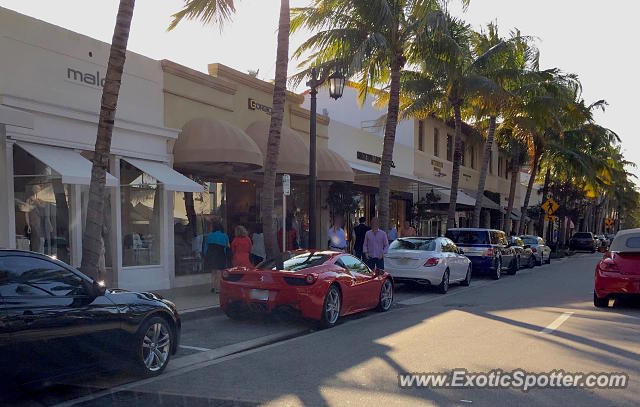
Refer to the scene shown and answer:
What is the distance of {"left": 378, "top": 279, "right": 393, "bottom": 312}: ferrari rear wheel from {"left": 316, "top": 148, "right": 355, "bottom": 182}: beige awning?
703 centimetres

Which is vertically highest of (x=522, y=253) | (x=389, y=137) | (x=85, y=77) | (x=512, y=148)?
(x=512, y=148)

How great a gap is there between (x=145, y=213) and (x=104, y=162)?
5072 mm

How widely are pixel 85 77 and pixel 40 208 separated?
114 inches

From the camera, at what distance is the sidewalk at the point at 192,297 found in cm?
1146

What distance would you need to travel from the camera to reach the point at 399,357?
303 inches

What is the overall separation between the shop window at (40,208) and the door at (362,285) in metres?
5.89

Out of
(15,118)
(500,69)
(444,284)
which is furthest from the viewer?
(500,69)

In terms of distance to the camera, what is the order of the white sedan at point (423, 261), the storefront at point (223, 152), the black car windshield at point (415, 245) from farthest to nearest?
the black car windshield at point (415, 245) < the white sedan at point (423, 261) < the storefront at point (223, 152)

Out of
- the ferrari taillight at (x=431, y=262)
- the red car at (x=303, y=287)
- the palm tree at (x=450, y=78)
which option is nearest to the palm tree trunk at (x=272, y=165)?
the red car at (x=303, y=287)

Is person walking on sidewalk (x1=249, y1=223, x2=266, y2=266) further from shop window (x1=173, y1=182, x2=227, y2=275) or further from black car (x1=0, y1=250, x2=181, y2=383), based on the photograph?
black car (x1=0, y1=250, x2=181, y2=383)

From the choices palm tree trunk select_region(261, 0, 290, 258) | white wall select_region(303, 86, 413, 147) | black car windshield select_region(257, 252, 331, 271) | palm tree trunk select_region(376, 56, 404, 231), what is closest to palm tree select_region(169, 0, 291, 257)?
palm tree trunk select_region(261, 0, 290, 258)

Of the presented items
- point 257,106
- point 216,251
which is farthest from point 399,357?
point 257,106

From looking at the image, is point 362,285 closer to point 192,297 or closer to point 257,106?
point 192,297

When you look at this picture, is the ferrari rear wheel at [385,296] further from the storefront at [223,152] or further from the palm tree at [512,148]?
the palm tree at [512,148]
